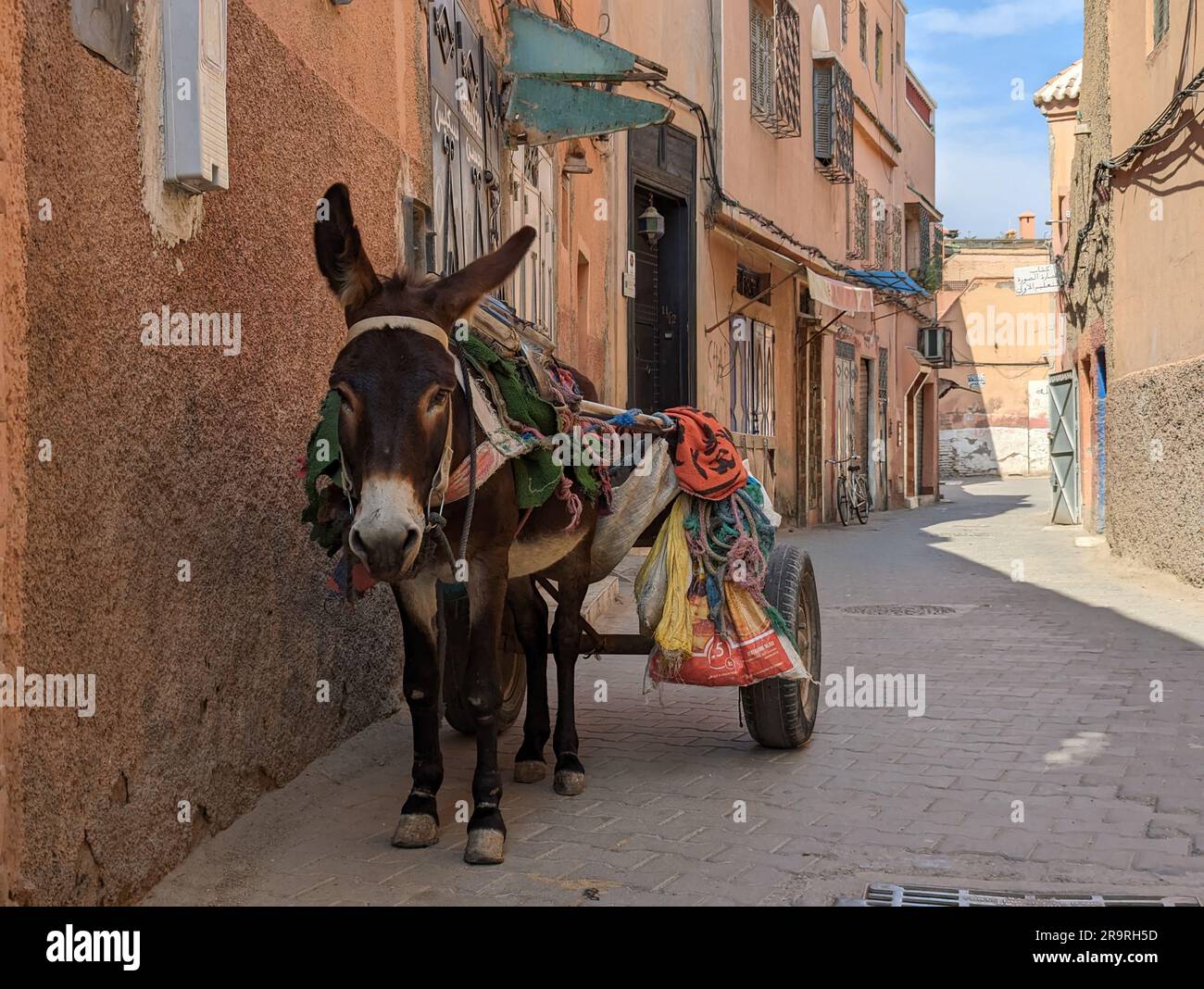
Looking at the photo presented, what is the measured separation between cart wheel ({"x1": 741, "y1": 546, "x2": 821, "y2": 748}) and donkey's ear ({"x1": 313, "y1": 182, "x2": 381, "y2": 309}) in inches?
88.7

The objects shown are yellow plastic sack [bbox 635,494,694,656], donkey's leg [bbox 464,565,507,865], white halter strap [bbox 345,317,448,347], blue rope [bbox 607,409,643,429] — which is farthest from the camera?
blue rope [bbox 607,409,643,429]

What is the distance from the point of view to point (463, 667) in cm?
492

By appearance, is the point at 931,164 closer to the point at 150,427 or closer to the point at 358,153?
the point at 358,153

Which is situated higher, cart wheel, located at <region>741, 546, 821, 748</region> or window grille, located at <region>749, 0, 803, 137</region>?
window grille, located at <region>749, 0, 803, 137</region>

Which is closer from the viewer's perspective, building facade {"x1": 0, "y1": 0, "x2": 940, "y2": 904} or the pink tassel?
building facade {"x1": 0, "y1": 0, "x2": 940, "y2": 904}

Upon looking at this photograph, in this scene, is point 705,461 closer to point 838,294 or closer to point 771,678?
point 771,678

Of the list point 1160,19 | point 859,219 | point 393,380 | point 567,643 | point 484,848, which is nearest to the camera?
point 393,380

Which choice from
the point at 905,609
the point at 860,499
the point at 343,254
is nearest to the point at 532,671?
the point at 343,254

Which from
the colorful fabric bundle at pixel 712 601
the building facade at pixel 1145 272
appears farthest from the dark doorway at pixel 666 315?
the colorful fabric bundle at pixel 712 601

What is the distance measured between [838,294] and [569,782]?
14350 mm

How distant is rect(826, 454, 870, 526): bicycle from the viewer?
835 inches

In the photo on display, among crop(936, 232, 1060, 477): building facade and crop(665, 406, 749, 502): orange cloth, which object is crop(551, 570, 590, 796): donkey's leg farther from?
crop(936, 232, 1060, 477): building facade

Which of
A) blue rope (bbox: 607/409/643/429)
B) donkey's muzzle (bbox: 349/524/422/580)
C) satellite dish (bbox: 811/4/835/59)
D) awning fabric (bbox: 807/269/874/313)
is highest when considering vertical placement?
satellite dish (bbox: 811/4/835/59)

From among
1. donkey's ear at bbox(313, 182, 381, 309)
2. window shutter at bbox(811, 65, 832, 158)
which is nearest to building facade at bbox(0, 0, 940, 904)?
donkey's ear at bbox(313, 182, 381, 309)
